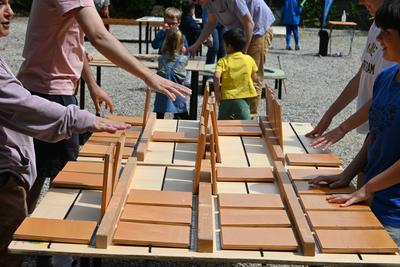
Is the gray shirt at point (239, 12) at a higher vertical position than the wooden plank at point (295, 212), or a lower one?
higher

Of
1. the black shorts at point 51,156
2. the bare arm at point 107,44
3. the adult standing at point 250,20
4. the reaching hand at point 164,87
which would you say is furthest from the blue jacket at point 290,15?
the reaching hand at point 164,87

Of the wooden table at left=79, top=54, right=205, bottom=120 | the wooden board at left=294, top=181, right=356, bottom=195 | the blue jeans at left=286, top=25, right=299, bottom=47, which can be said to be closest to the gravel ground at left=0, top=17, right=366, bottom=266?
the blue jeans at left=286, top=25, right=299, bottom=47

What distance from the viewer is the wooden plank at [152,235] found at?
6.99 feet

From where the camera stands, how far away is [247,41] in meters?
6.45

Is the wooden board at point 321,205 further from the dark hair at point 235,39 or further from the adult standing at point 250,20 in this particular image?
the adult standing at point 250,20

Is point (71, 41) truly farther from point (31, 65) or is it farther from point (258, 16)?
point (258, 16)

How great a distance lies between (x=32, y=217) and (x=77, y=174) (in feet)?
1.72

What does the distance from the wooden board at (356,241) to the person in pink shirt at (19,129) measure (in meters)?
0.86

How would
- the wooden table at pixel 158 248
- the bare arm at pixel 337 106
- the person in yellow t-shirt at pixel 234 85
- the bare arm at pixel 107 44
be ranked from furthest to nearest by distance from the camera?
the person in yellow t-shirt at pixel 234 85, the bare arm at pixel 337 106, the bare arm at pixel 107 44, the wooden table at pixel 158 248

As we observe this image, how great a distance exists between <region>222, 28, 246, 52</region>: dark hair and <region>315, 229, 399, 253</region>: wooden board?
3.76 meters

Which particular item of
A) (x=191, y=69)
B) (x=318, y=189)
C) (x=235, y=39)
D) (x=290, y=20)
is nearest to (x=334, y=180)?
(x=318, y=189)

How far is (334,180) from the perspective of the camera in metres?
2.77

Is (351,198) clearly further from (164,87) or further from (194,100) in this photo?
(194,100)

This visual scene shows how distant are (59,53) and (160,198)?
1.02 m
